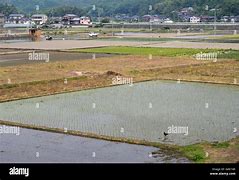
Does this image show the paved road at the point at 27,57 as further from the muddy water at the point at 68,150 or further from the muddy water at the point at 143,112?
the muddy water at the point at 68,150

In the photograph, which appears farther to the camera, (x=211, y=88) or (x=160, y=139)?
(x=211, y=88)

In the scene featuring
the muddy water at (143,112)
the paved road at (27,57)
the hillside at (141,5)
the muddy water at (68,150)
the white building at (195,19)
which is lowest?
the white building at (195,19)

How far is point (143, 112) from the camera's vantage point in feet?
41.2

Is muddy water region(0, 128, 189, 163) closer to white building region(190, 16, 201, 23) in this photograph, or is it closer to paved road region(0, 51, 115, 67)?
paved road region(0, 51, 115, 67)

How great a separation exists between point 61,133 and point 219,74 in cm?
1082

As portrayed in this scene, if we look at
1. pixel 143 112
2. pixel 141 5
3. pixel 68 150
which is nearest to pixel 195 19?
pixel 141 5

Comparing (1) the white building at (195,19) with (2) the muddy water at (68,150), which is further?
(1) the white building at (195,19)

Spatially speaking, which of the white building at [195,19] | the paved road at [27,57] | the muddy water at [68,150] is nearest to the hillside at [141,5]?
the white building at [195,19]

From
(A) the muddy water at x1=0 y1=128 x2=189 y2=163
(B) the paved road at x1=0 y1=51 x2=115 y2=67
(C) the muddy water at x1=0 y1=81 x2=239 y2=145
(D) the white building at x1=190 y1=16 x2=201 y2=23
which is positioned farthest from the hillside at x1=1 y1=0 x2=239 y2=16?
(A) the muddy water at x1=0 y1=128 x2=189 y2=163

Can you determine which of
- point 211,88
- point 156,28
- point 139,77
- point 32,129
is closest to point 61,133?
point 32,129

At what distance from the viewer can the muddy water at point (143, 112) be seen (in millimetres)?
10602

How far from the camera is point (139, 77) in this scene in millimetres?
19312

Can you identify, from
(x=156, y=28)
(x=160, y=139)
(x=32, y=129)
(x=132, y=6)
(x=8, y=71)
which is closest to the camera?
(x=160, y=139)
